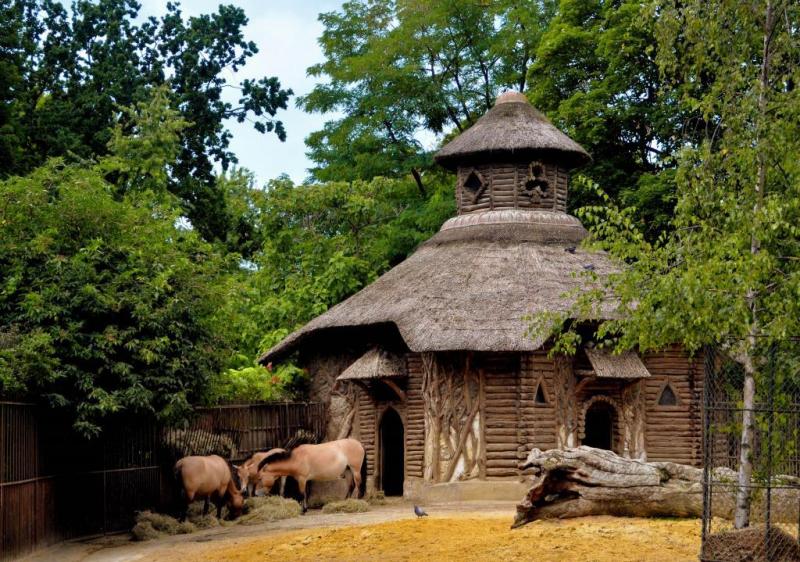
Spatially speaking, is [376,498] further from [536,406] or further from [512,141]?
[512,141]

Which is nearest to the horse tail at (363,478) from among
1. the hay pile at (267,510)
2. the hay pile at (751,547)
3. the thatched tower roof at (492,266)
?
the hay pile at (267,510)

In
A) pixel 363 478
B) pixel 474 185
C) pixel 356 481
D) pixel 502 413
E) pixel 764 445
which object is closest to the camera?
pixel 764 445

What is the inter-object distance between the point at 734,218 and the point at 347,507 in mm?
12128

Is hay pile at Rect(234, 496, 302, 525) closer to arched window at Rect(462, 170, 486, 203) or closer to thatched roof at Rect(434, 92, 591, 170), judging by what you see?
arched window at Rect(462, 170, 486, 203)

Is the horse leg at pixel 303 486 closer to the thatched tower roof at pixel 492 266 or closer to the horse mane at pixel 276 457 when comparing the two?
the horse mane at pixel 276 457

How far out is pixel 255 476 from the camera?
23859mm

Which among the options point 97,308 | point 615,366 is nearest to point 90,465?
point 97,308

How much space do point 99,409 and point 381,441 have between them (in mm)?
11253

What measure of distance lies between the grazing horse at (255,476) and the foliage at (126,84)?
1471 cm

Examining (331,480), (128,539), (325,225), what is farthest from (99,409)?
(325,225)

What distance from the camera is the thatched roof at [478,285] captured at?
25.6 meters

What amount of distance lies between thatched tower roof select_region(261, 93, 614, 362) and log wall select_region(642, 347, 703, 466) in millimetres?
2618

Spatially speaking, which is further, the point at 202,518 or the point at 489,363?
the point at 489,363

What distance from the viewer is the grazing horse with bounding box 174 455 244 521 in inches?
826
